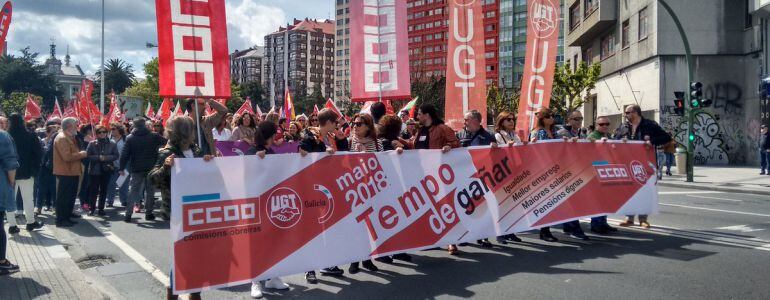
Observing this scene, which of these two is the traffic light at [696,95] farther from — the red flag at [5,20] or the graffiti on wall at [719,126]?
the red flag at [5,20]

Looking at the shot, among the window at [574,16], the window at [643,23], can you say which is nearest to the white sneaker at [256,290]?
the window at [643,23]

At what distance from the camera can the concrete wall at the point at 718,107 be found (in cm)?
2627

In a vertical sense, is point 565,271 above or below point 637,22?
below

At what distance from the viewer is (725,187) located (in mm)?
15633

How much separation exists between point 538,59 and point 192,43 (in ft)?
20.3

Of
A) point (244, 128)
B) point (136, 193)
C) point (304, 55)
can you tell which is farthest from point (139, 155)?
point (304, 55)

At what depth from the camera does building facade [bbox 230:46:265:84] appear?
15838cm

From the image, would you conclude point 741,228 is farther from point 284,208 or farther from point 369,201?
point 284,208

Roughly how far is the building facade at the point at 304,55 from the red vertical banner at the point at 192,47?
132253 mm

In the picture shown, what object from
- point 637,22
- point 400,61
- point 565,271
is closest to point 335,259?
point 565,271

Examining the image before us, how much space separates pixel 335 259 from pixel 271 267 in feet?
2.18

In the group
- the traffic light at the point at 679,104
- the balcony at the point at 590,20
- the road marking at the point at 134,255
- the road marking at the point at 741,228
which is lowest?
the road marking at the point at 741,228

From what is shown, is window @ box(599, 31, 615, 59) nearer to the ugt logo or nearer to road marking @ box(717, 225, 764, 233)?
road marking @ box(717, 225, 764, 233)

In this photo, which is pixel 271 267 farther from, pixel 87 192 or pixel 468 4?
pixel 87 192
